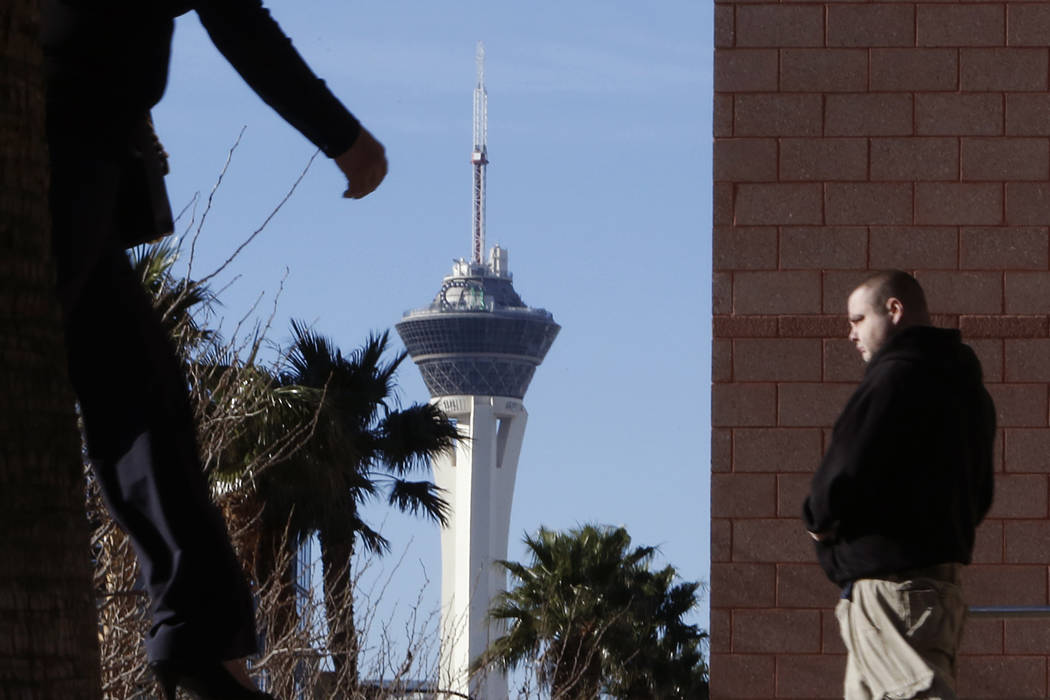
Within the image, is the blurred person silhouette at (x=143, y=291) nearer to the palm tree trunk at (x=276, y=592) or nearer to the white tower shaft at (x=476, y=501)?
the palm tree trunk at (x=276, y=592)

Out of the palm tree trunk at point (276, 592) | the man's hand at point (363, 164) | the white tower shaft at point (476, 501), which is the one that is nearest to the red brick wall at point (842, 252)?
the palm tree trunk at point (276, 592)

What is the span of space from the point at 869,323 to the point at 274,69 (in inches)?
85.7

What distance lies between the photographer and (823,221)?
7438mm

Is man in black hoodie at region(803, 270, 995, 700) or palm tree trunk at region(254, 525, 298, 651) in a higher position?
man in black hoodie at region(803, 270, 995, 700)

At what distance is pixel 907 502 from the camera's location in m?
4.09

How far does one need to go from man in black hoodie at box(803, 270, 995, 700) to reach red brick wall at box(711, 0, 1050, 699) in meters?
3.07

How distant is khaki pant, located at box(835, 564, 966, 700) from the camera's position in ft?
13.5

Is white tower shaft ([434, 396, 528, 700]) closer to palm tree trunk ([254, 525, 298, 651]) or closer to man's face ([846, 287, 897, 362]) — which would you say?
palm tree trunk ([254, 525, 298, 651])

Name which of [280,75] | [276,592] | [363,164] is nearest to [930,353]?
[363,164]

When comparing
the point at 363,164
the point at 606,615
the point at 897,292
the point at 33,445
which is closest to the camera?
the point at 33,445

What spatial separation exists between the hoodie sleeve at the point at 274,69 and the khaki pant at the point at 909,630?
2064 millimetres

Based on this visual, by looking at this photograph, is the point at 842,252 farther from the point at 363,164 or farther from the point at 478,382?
the point at 478,382

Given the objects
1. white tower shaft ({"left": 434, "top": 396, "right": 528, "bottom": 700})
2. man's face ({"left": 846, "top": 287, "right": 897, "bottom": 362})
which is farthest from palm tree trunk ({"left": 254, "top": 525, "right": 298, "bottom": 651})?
white tower shaft ({"left": 434, "top": 396, "right": 528, "bottom": 700})

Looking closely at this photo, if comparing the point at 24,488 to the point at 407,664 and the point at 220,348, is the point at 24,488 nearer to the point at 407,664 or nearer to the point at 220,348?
the point at 220,348
